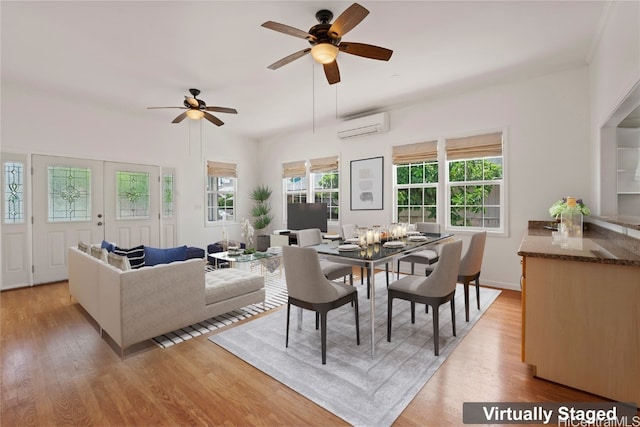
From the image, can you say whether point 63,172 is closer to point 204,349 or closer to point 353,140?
point 204,349

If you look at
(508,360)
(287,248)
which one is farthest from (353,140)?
(508,360)

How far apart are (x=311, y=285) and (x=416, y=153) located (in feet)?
11.5

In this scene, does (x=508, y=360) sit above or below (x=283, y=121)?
below

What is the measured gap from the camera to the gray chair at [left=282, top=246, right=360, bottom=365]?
7.18 feet

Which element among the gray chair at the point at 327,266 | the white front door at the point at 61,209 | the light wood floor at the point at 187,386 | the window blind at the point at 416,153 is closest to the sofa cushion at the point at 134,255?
the light wood floor at the point at 187,386

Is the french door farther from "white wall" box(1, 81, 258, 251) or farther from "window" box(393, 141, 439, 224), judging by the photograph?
"window" box(393, 141, 439, 224)

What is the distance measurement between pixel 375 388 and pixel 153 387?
151 cm

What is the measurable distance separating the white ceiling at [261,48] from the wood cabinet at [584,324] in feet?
7.46

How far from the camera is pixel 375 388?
1.91 meters

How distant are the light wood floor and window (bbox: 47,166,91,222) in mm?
2557

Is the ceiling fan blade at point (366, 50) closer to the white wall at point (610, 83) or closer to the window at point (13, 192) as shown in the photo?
the white wall at point (610, 83)

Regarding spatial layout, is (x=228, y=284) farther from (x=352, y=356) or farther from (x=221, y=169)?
(x=221, y=169)

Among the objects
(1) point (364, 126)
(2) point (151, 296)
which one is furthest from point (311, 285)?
(1) point (364, 126)

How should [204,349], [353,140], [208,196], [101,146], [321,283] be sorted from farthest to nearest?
[208,196] < [353,140] < [101,146] < [204,349] < [321,283]
